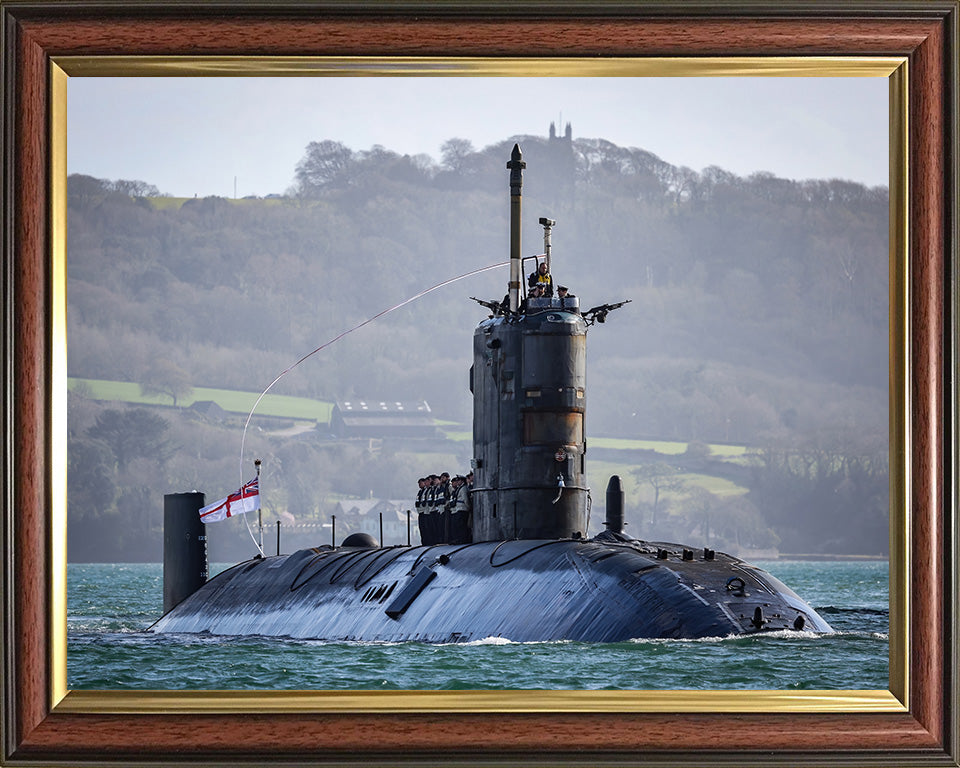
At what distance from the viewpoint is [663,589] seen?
17.2m

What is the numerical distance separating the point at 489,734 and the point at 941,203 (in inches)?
166

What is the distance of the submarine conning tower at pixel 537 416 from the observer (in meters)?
19.9

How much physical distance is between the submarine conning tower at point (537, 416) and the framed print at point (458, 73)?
10.5 meters

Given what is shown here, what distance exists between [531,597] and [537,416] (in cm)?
278

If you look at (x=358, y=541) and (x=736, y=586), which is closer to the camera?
(x=736, y=586)

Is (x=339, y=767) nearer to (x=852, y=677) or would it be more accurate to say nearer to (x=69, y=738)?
(x=69, y=738)

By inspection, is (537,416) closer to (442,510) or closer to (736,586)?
(442,510)

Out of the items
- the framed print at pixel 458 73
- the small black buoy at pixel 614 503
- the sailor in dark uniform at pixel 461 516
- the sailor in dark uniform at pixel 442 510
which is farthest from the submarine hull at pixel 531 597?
the framed print at pixel 458 73

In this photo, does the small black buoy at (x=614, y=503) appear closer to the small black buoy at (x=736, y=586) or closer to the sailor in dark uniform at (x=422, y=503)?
the sailor in dark uniform at (x=422, y=503)

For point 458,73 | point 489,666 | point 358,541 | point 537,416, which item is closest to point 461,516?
→ point 537,416

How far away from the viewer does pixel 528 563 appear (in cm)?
1897

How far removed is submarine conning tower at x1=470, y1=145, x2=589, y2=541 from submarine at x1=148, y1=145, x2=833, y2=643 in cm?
2

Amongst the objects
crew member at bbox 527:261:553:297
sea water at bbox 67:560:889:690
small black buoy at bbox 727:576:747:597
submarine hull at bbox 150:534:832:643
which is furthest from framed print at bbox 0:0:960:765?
crew member at bbox 527:261:553:297

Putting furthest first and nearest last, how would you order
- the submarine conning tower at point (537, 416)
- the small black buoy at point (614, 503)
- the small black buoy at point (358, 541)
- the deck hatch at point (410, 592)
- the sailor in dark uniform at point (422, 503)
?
the small black buoy at point (358, 541) → the sailor in dark uniform at point (422, 503) → the small black buoy at point (614, 503) → the deck hatch at point (410, 592) → the submarine conning tower at point (537, 416)
